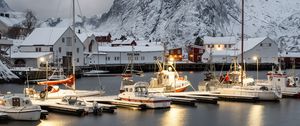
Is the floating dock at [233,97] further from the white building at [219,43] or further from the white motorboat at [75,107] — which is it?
the white building at [219,43]

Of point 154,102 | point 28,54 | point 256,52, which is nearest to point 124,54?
point 256,52

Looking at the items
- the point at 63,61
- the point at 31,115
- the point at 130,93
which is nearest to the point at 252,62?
the point at 63,61

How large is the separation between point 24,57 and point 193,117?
6098cm

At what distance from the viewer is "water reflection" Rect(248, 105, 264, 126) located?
35.4m

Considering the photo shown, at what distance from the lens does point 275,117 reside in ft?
126

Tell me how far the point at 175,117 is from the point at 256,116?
6.23m

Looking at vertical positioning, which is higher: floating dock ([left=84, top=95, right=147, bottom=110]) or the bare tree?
the bare tree

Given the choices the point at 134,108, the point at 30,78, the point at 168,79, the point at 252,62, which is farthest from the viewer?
the point at 252,62

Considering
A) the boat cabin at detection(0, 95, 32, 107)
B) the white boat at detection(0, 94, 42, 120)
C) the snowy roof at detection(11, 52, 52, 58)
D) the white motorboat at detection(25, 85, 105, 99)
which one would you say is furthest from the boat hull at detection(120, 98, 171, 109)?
the snowy roof at detection(11, 52, 52, 58)

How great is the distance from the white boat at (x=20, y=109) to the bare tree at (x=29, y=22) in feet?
385

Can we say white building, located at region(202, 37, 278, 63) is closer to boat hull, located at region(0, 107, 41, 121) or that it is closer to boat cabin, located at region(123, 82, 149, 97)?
boat cabin, located at region(123, 82, 149, 97)

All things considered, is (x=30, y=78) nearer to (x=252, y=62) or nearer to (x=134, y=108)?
(x=134, y=108)

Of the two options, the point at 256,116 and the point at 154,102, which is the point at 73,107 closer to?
the point at 154,102

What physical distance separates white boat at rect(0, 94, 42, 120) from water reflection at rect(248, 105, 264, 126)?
14228 mm
